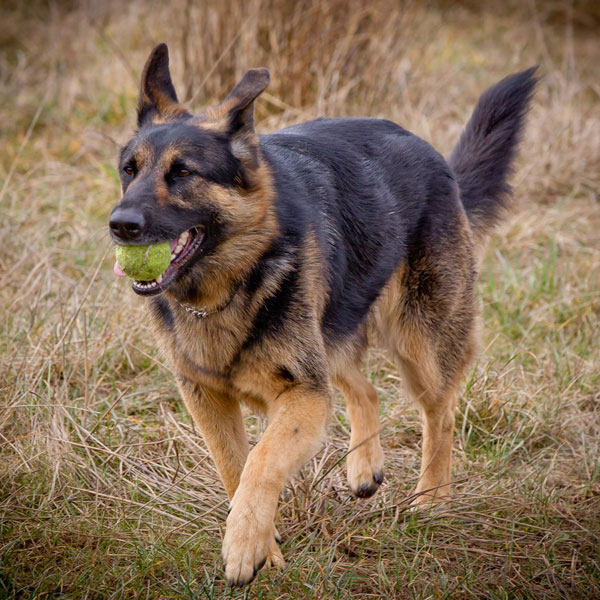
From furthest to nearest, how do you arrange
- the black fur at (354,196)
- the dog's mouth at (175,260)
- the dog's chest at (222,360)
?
the black fur at (354,196)
the dog's chest at (222,360)
the dog's mouth at (175,260)

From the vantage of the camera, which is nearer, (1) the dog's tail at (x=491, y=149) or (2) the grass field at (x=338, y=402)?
(2) the grass field at (x=338, y=402)

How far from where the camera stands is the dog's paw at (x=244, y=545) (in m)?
2.77

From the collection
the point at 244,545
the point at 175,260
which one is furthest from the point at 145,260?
the point at 244,545

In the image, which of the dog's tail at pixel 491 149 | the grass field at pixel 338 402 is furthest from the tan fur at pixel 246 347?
the dog's tail at pixel 491 149

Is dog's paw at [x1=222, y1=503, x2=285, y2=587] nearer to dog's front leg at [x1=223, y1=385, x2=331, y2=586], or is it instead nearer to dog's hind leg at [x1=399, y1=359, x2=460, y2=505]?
dog's front leg at [x1=223, y1=385, x2=331, y2=586]

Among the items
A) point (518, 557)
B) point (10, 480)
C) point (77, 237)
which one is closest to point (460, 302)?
point (518, 557)

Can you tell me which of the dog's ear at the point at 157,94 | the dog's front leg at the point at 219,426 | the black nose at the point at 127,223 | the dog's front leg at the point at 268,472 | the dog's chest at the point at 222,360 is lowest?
the dog's front leg at the point at 219,426

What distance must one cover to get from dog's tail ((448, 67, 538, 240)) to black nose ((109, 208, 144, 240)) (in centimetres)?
218

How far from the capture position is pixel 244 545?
279 cm

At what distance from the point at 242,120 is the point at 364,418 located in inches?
70.6

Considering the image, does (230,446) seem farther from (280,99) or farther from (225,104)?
(280,99)

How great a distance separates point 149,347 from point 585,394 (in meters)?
2.68

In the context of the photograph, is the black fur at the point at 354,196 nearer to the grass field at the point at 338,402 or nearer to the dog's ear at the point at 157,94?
the dog's ear at the point at 157,94

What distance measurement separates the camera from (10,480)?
11.6ft
